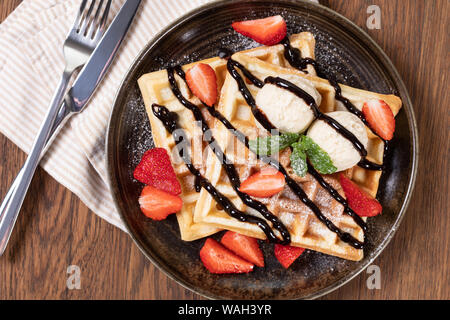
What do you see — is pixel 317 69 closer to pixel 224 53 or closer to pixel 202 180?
pixel 224 53

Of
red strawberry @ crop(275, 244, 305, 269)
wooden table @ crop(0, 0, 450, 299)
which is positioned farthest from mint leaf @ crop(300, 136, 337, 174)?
wooden table @ crop(0, 0, 450, 299)

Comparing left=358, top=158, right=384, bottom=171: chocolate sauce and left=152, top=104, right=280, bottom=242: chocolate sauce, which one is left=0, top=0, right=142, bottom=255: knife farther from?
left=358, top=158, right=384, bottom=171: chocolate sauce

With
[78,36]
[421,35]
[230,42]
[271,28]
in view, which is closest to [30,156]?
[78,36]

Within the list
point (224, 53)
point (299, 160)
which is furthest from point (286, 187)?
point (224, 53)

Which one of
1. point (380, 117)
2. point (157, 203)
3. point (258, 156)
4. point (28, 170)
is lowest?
point (157, 203)

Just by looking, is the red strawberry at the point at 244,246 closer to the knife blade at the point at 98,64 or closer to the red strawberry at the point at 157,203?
the red strawberry at the point at 157,203

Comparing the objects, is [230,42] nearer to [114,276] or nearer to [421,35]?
[421,35]
